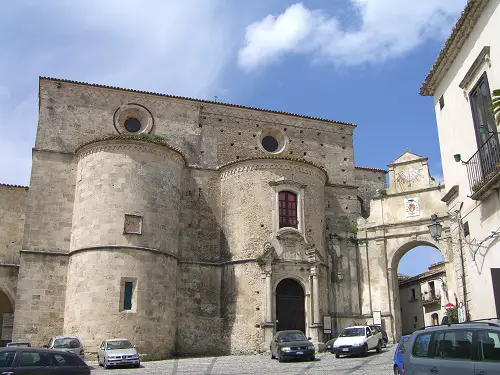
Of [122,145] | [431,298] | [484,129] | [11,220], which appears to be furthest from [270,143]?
[484,129]

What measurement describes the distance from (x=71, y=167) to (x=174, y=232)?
230 inches

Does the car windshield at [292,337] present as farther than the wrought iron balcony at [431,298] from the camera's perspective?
No

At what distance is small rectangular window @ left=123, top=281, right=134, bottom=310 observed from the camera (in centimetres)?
2266

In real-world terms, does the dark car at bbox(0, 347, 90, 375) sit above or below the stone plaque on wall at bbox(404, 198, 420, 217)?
below

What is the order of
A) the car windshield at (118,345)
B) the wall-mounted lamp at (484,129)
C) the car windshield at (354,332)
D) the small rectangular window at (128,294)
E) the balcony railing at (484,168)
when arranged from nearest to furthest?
the balcony railing at (484,168), the wall-mounted lamp at (484,129), the car windshield at (118,345), the car windshield at (354,332), the small rectangular window at (128,294)

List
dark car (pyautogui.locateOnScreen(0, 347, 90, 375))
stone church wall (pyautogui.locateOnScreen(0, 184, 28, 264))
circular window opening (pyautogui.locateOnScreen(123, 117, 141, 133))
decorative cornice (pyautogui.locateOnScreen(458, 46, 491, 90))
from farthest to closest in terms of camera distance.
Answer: circular window opening (pyautogui.locateOnScreen(123, 117, 141, 133)), stone church wall (pyautogui.locateOnScreen(0, 184, 28, 264)), decorative cornice (pyautogui.locateOnScreen(458, 46, 491, 90)), dark car (pyautogui.locateOnScreen(0, 347, 90, 375))

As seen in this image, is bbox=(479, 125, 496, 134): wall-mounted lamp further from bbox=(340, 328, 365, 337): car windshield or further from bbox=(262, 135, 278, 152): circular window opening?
bbox=(262, 135, 278, 152): circular window opening

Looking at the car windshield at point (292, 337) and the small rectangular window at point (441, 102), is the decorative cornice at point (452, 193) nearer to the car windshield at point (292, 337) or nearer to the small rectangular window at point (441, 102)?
the small rectangular window at point (441, 102)

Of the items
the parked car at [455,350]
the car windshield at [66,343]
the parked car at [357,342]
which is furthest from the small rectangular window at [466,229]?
the car windshield at [66,343]

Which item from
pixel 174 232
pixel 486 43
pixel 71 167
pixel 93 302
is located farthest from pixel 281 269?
pixel 486 43

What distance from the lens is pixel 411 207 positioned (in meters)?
28.8

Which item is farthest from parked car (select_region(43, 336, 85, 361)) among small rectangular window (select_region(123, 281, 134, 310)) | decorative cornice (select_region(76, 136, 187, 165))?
decorative cornice (select_region(76, 136, 187, 165))

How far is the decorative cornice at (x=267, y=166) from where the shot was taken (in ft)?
88.0

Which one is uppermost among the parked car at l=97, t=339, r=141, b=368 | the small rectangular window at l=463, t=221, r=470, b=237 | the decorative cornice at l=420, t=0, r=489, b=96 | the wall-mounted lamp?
the decorative cornice at l=420, t=0, r=489, b=96
